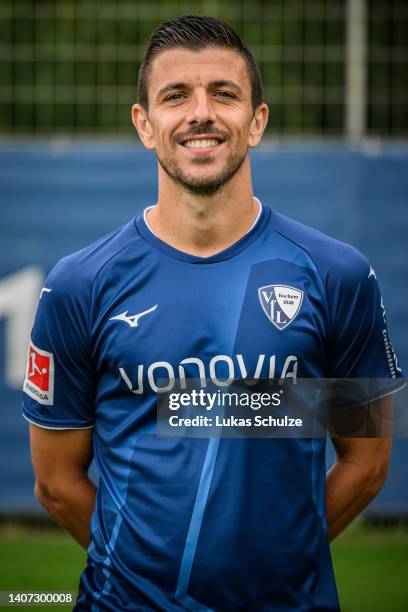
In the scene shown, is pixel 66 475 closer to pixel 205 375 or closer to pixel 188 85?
pixel 205 375

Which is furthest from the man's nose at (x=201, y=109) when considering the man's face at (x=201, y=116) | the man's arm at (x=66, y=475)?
the man's arm at (x=66, y=475)

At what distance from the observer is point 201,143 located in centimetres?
250

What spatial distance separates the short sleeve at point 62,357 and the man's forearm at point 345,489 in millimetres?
678

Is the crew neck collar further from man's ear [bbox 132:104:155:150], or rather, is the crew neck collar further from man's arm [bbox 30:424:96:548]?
man's arm [bbox 30:424:96:548]

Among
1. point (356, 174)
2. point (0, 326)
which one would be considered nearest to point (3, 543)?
point (0, 326)

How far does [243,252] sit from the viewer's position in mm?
2596

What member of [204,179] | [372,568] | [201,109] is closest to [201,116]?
[201,109]

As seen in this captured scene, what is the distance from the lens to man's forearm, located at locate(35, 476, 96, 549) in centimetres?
284

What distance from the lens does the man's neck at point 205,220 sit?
2590 millimetres

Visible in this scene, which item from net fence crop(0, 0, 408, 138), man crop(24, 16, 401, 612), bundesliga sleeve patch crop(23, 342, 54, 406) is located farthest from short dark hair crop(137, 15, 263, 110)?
net fence crop(0, 0, 408, 138)

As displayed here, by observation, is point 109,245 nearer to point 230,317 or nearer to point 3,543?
point 230,317

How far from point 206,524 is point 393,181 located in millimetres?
4166

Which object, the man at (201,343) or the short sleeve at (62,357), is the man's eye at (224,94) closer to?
the man at (201,343)

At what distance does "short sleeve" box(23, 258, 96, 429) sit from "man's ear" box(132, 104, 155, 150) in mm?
367
